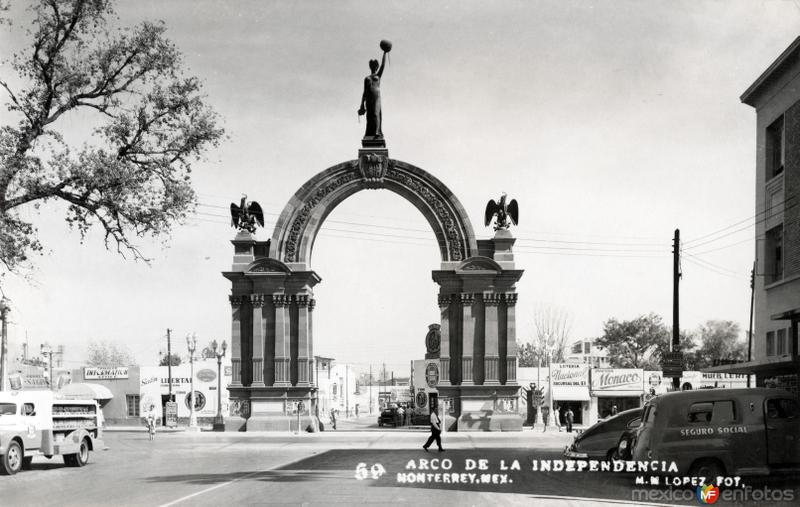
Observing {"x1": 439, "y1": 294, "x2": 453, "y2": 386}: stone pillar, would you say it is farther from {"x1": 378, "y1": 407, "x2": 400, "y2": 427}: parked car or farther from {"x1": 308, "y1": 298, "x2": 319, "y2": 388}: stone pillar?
{"x1": 378, "y1": 407, "x2": 400, "y2": 427}: parked car

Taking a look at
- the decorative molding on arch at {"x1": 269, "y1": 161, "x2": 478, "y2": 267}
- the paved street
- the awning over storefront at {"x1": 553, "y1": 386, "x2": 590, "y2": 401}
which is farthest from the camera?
the awning over storefront at {"x1": 553, "y1": 386, "x2": 590, "y2": 401}

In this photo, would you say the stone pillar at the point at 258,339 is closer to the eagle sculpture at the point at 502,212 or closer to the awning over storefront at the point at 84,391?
the eagle sculpture at the point at 502,212

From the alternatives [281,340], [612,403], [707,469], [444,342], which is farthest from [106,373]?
[707,469]

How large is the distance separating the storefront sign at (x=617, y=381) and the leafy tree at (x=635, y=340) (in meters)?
30.3

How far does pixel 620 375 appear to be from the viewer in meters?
63.0

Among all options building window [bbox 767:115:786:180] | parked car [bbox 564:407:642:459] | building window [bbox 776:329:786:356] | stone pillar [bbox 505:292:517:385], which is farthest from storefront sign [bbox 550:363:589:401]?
parked car [bbox 564:407:642:459]

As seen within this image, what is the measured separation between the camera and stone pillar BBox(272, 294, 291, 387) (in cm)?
4059

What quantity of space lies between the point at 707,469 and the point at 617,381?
47.9 m

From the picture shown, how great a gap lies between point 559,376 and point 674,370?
36631mm

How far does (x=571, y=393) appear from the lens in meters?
62.6

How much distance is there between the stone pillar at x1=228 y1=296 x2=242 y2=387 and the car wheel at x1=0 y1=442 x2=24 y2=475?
18733 mm

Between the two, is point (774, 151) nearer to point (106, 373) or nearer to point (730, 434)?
point (730, 434)

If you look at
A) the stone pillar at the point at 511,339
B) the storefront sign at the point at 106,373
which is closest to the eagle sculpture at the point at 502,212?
the stone pillar at the point at 511,339

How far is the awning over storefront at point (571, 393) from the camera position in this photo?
62.4m
